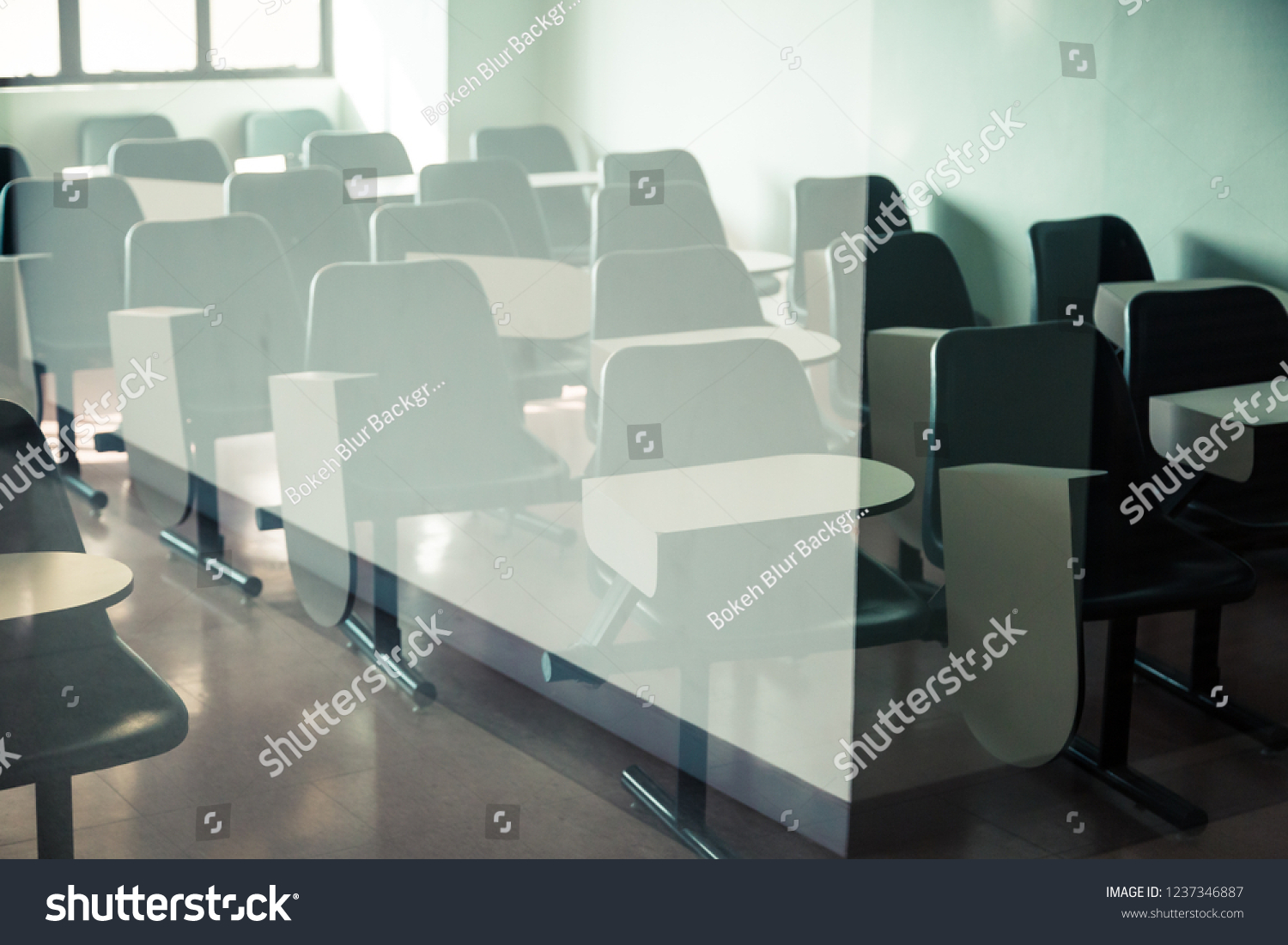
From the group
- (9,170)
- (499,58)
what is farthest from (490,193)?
(9,170)

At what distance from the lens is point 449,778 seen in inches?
98.2

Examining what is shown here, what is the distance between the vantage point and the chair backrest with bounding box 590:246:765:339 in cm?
254

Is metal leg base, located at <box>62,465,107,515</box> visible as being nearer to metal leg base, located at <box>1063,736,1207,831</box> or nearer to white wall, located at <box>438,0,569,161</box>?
white wall, located at <box>438,0,569,161</box>

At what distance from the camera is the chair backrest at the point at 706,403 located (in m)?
2.35

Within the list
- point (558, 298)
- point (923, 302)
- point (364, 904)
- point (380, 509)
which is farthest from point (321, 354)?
point (923, 302)

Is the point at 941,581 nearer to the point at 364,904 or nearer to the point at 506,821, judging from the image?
the point at 506,821

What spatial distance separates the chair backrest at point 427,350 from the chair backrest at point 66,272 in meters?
0.47

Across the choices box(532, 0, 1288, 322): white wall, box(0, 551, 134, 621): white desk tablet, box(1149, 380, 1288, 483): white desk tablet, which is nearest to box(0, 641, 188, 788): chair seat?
box(0, 551, 134, 621): white desk tablet

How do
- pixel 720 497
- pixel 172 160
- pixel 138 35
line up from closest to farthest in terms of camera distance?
1. pixel 720 497
2. pixel 138 35
3. pixel 172 160

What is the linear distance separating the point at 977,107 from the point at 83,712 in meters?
2.36

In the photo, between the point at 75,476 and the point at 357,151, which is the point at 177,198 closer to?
the point at 357,151

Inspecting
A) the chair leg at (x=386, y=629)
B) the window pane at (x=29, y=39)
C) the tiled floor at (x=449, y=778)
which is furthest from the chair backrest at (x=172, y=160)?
the chair leg at (x=386, y=629)

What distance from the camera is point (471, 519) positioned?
321 cm

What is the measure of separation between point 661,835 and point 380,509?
0.95m
